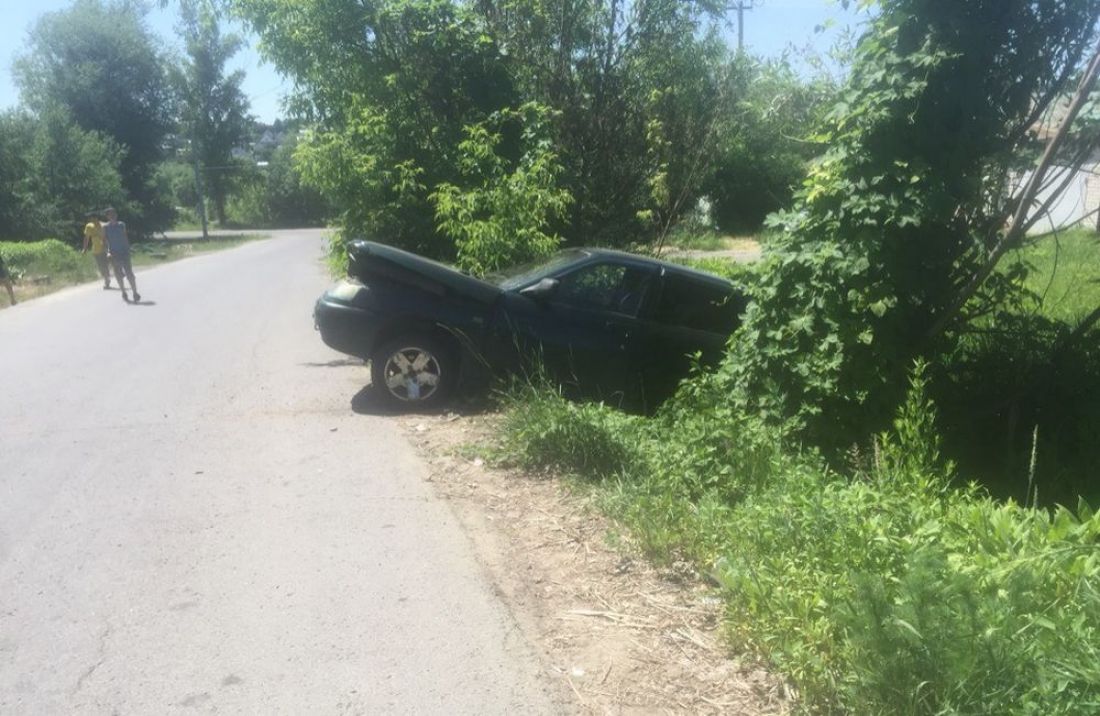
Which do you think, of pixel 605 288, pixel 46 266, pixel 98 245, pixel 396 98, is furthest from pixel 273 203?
pixel 605 288

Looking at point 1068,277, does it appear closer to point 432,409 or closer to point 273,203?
point 432,409

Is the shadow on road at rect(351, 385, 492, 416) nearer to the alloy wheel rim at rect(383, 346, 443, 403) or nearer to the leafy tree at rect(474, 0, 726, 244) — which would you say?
the alloy wheel rim at rect(383, 346, 443, 403)

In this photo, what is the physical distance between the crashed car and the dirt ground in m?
1.98

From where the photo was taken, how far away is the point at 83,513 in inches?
250

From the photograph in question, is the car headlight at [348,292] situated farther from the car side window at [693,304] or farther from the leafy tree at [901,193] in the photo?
the leafy tree at [901,193]

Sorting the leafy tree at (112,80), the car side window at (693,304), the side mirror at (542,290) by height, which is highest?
the leafy tree at (112,80)

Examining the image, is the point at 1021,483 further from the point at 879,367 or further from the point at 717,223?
the point at 717,223

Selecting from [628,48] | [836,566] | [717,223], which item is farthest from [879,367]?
[717,223]

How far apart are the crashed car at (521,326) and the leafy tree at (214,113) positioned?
54.8 metres

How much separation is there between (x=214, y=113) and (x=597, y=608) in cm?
7658

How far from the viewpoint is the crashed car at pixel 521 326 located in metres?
8.80

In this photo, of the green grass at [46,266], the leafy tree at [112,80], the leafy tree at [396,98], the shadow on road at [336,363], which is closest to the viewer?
the shadow on road at [336,363]

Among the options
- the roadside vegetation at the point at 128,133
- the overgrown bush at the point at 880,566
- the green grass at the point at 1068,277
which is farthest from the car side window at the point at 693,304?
the roadside vegetation at the point at 128,133

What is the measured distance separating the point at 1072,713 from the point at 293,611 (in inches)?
128
